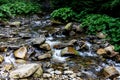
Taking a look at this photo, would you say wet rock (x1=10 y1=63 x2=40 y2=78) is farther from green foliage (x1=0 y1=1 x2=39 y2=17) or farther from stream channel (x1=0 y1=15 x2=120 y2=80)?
green foliage (x1=0 y1=1 x2=39 y2=17)

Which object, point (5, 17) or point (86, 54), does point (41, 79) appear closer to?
point (86, 54)

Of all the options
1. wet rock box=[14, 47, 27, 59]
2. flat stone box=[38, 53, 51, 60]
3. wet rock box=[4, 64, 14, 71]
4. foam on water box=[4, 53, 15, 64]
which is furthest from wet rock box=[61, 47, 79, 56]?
wet rock box=[4, 64, 14, 71]

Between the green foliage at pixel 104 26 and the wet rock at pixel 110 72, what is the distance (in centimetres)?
163

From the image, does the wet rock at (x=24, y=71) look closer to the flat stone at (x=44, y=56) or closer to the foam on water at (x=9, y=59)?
the foam on water at (x=9, y=59)

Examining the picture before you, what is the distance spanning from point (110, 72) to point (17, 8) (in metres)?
9.55

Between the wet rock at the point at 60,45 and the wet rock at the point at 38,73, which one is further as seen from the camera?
the wet rock at the point at 60,45

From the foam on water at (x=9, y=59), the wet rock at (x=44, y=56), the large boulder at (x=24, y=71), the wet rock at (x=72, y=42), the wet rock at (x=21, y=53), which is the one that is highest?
the large boulder at (x=24, y=71)

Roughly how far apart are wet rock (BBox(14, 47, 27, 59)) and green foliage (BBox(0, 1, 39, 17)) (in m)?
5.57

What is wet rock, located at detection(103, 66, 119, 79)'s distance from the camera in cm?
680

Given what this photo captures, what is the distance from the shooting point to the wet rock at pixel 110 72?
6802 mm

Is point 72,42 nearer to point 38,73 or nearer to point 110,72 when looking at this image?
point 110,72

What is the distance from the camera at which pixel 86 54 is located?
8391 millimetres

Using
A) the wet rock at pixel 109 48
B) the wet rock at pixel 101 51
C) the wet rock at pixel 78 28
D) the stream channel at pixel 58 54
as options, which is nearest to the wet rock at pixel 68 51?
the stream channel at pixel 58 54

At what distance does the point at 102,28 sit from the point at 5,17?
569 centimetres
